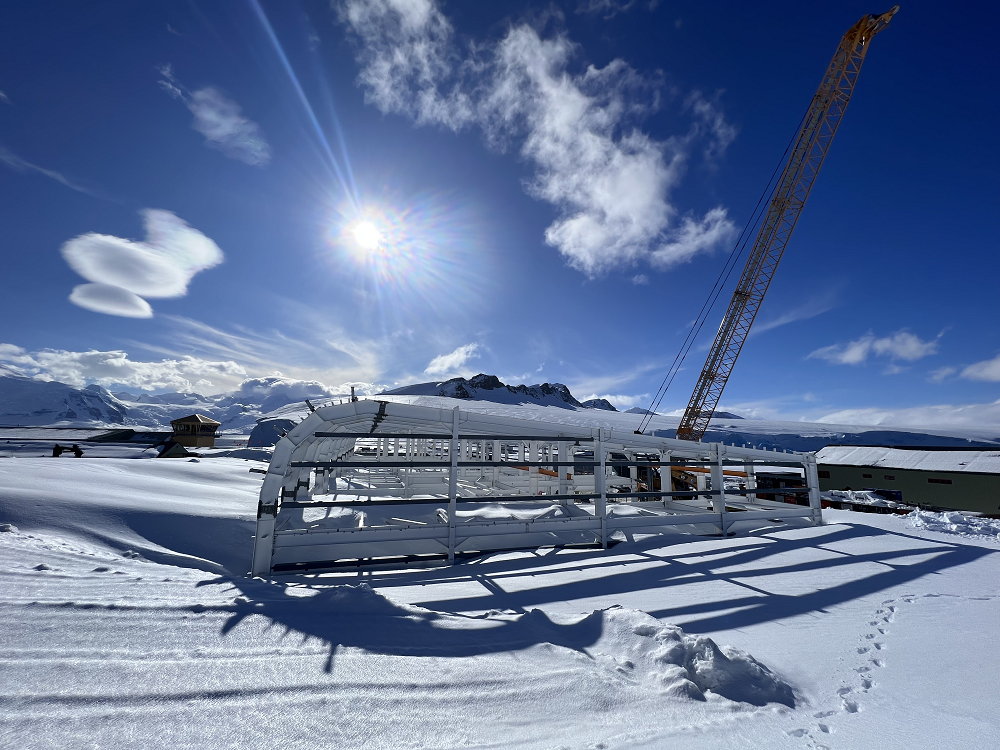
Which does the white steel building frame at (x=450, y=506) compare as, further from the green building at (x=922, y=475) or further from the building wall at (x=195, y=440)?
the building wall at (x=195, y=440)

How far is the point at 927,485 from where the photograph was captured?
33031mm

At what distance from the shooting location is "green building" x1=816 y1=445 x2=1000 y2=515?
30.5m

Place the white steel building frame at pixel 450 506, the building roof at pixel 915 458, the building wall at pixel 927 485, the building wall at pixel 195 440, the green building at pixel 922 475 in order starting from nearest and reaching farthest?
the white steel building frame at pixel 450 506 < the building wall at pixel 927 485 < the green building at pixel 922 475 < the building roof at pixel 915 458 < the building wall at pixel 195 440

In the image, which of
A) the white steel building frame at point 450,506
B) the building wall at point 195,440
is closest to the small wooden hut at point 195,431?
the building wall at point 195,440

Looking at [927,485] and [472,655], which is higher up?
[472,655]


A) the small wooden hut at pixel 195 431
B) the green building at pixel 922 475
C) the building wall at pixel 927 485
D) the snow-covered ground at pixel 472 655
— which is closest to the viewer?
the snow-covered ground at pixel 472 655

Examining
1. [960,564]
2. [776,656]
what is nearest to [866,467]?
[960,564]

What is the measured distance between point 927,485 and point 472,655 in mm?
45951

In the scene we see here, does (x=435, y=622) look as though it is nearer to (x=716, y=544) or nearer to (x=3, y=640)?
(x=3, y=640)

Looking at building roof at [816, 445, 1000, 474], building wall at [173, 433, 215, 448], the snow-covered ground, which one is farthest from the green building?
building wall at [173, 433, 215, 448]

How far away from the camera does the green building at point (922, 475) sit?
30547 millimetres

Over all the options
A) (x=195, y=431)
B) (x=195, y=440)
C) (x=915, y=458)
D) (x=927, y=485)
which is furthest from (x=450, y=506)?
(x=195, y=431)

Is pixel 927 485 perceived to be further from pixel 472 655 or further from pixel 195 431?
pixel 195 431

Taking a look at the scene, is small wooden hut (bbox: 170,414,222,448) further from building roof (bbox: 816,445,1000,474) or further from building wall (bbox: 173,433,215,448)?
building roof (bbox: 816,445,1000,474)
